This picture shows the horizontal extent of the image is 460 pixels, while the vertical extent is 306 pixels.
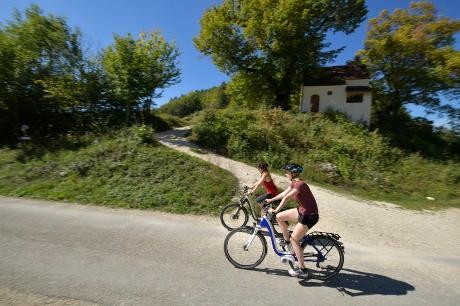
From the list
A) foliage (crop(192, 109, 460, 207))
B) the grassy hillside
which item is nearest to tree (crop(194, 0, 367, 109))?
foliage (crop(192, 109, 460, 207))

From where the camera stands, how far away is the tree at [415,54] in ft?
73.7

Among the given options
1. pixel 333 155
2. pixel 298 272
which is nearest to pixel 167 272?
pixel 298 272

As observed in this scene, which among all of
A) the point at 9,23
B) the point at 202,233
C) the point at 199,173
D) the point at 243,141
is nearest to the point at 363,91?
the point at 243,141

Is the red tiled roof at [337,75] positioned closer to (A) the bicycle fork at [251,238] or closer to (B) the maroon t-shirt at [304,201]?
(B) the maroon t-shirt at [304,201]

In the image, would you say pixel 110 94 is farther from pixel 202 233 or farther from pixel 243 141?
pixel 202 233

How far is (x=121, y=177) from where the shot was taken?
37.2 feet

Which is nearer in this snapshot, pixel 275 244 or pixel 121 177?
pixel 275 244

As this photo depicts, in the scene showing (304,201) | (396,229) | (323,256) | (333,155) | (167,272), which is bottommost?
(396,229)

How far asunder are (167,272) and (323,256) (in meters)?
2.85

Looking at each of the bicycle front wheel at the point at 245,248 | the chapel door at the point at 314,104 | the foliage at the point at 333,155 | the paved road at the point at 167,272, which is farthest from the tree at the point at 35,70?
the chapel door at the point at 314,104

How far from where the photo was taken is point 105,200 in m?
9.56

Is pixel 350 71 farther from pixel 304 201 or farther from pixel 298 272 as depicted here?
pixel 298 272

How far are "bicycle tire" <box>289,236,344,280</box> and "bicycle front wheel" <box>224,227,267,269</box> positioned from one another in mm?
610

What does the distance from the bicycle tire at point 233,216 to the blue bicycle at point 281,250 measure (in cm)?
222
